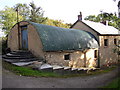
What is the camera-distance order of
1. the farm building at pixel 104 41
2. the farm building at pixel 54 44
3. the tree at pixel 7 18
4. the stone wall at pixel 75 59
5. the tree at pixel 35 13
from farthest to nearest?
the tree at pixel 35 13 → the tree at pixel 7 18 → the farm building at pixel 104 41 → the stone wall at pixel 75 59 → the farm building at pixel 54 44

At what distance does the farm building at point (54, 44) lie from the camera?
12.0 metres

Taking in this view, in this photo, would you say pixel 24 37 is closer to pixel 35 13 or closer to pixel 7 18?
pixel 7 18

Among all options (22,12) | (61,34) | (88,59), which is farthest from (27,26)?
(22,12)

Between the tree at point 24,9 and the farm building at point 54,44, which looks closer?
the farm building at point 54,44

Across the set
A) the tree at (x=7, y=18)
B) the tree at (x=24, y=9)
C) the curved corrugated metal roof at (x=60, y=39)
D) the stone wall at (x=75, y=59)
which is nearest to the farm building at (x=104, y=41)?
the stone wall at (x=75, y=59)

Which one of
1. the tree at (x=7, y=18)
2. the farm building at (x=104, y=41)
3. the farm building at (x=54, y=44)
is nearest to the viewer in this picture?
the farm building at (x=54, y=44)

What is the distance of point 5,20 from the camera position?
28.8 meters

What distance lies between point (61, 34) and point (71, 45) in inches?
73.0

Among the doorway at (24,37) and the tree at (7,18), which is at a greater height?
the tree at (7,18)

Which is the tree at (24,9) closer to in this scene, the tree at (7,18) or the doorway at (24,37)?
the tree at (7,18)

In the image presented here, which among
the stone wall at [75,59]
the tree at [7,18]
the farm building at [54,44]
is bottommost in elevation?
the stone wall at [75,59]

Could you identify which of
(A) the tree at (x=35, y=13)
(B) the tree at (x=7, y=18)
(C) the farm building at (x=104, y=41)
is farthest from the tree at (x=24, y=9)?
(C) the farm building at (x=104, y=41)

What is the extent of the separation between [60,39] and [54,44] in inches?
54.5

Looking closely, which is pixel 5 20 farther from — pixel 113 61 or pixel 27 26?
pixel 113 61
